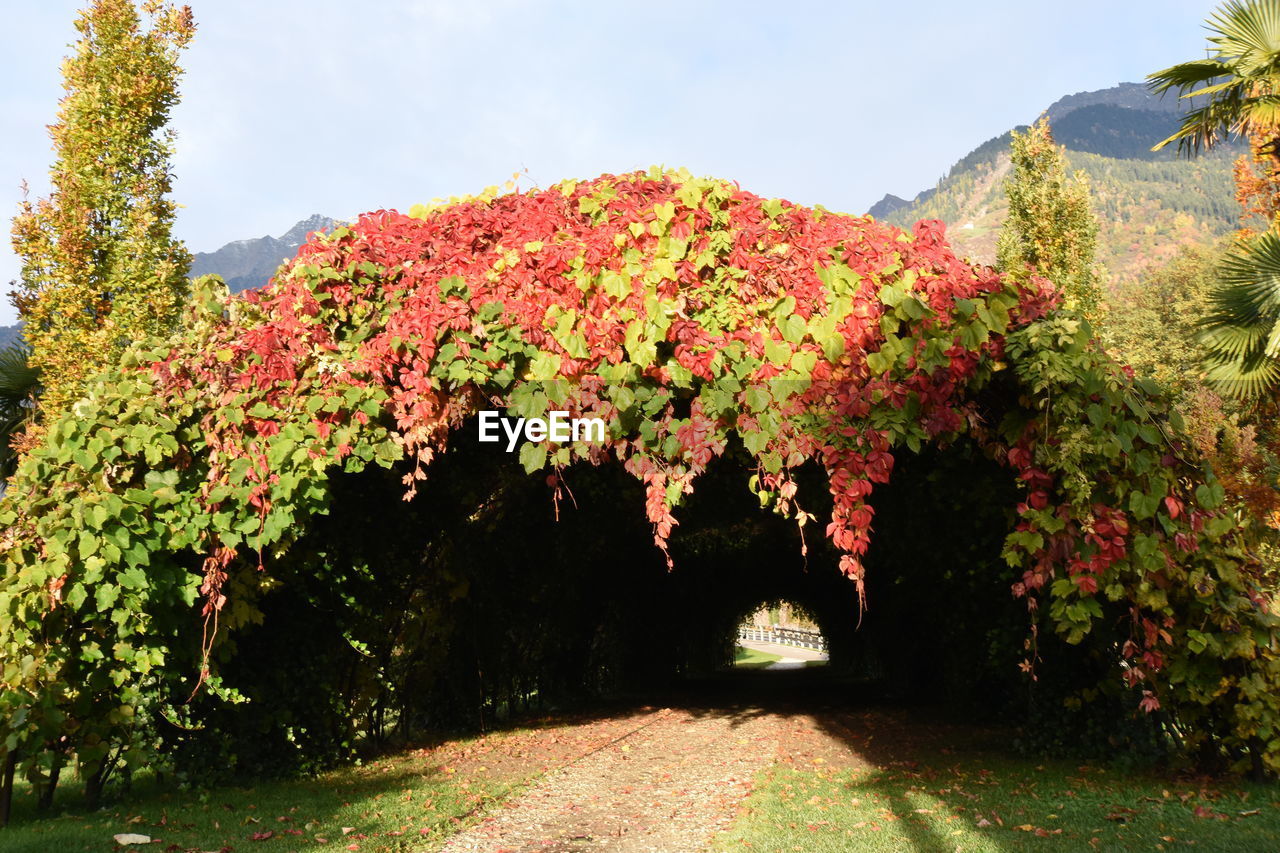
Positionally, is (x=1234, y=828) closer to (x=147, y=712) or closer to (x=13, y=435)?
(x=147, y=712)

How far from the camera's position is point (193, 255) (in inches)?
572

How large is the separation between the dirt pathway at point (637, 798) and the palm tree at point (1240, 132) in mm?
6973

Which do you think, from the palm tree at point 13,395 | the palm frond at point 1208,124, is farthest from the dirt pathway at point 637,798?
the palm tree at point 13,395

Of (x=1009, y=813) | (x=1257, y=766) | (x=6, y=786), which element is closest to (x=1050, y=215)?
(x=1257, y=766)

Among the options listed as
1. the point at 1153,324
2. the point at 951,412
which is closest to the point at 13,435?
the point at 951,412

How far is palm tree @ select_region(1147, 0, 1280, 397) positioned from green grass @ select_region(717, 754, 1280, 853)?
5.62 meters

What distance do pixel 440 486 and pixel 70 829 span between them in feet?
12.6

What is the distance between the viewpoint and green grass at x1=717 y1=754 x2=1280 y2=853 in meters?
4.53

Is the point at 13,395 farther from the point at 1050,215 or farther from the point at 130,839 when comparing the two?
the point at 1050,215

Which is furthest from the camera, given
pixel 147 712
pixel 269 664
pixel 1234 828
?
pixel 269 664

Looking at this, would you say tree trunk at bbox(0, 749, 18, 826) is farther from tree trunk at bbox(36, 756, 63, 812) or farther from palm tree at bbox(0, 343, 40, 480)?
palm tree at bbox(0, 343, 40, 480)

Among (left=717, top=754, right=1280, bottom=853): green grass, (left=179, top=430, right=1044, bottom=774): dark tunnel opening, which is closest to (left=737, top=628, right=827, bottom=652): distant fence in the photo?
(left=179, top=430, right=1044, bottom=774): dark tunnel opening

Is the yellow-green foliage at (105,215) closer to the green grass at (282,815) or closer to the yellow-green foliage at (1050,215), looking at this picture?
the green grass at (282,815)

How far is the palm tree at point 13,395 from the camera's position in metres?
13.5
